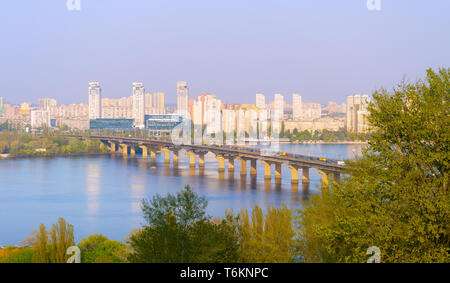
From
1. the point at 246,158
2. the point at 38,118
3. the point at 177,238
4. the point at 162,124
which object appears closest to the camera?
the point at 177,238

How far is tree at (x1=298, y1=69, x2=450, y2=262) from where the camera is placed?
3344 millimetres

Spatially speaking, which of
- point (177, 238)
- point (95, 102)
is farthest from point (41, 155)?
point (177, 238)

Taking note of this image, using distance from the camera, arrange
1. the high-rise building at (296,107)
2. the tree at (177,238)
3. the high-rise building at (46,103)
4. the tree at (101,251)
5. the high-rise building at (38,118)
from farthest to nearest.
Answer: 1. the high-rise building at (46,103)
2. the high-rise building at (296,107)
3. the high-rise building at (38,118)
4. the tree at (101,251)
5. the tree at (177,238)

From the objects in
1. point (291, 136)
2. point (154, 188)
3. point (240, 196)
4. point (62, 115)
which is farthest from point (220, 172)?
point (62, 115)

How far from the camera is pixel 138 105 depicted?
51938 millimetres

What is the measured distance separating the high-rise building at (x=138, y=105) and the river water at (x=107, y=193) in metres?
28.2

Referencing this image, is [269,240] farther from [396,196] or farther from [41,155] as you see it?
[41,155]

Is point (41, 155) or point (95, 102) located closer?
point (41, 155)

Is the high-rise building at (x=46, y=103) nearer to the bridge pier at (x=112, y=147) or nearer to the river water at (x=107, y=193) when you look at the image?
the bridge pier at (x=112, y=147)

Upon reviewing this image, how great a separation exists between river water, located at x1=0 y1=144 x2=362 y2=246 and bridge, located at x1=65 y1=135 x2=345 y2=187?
0.42m

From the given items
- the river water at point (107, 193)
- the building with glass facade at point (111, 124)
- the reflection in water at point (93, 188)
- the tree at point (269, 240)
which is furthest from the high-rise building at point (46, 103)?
the tree at point (269, 240)

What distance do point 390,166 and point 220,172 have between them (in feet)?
54.5

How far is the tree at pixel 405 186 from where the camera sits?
3.34m

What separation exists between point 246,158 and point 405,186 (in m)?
16.5
